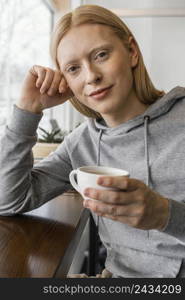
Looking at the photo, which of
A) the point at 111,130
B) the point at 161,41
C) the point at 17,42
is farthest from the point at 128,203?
the point at 161,41

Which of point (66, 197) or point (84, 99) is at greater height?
point (84, 99)

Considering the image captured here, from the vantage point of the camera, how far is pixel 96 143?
3.07ft

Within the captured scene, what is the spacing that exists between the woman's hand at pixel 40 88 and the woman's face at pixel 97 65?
5 cm

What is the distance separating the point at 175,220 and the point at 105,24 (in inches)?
20.6

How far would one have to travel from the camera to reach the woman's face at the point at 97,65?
0.79 m

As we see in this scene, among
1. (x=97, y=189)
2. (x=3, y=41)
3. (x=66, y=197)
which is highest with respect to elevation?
(x=3, y=41)

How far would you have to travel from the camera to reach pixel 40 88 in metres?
0.90

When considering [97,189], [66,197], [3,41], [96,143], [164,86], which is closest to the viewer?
[97,189]

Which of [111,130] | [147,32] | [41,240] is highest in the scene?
[147,32]

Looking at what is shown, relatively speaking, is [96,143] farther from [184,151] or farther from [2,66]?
[2,66]

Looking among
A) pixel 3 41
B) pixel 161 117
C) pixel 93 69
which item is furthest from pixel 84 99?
pixel 3 41

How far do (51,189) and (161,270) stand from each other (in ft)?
1.25

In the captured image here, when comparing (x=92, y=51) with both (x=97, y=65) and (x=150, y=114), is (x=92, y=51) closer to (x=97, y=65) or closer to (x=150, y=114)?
(x=97, y=65)

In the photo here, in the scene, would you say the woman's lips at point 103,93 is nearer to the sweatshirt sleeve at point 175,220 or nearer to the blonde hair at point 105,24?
the blonde hair at point 105,24
